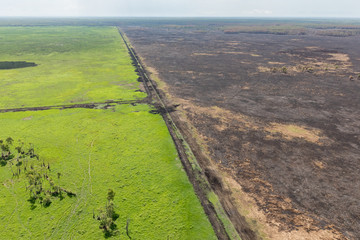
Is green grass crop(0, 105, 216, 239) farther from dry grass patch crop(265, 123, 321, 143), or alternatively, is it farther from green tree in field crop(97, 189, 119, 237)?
dry grass patch crop(265, 123, 321, 143)

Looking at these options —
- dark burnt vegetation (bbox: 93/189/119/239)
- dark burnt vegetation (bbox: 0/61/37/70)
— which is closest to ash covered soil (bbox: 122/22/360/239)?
dark burnt vegetation (bbox: 93/189/119/239)

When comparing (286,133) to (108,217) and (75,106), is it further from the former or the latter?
(75,106)

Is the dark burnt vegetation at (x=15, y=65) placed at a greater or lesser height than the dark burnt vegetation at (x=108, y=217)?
greater

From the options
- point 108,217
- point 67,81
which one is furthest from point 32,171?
point 67,81

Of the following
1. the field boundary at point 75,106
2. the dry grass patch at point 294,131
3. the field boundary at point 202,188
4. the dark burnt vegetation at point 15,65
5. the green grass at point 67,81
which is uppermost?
the dark burnt vegetation at point 15,65

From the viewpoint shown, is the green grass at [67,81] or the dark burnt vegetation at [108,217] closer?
the dark burnt vegetation at [108,217]

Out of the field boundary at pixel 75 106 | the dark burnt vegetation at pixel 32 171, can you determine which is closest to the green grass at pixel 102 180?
the dark burnt vegetation at pixel 32 171

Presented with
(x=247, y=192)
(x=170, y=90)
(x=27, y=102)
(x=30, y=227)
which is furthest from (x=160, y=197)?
(x=27, y=102)

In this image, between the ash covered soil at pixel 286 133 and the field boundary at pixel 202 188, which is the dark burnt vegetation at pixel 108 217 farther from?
the ash covered soil at pixel 286 133
